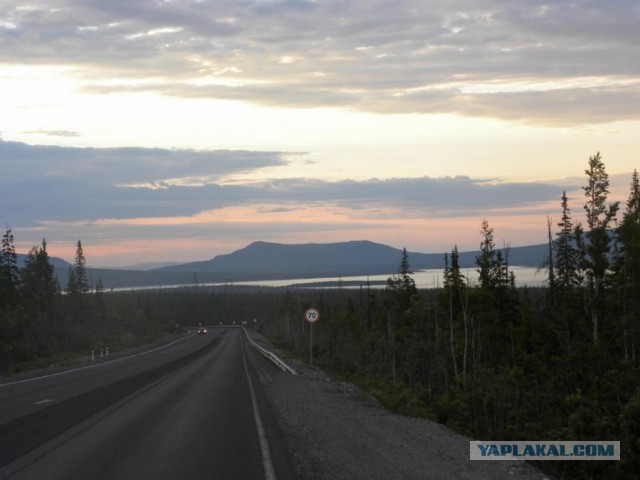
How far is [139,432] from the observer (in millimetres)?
13469

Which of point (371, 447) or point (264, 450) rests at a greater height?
point (264, 450)

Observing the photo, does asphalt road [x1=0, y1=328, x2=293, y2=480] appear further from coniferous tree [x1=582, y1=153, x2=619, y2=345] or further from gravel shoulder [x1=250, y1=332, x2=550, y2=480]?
coniferous tree [x1=582, y1=153, x2=619, y2=345]

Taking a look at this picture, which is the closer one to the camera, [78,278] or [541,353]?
[541,353]

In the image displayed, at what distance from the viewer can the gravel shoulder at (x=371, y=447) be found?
9992 millimetres

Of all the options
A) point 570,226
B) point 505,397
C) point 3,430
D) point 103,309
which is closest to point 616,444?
point 505,397

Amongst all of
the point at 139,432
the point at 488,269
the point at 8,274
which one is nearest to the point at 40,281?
the point at 8,274

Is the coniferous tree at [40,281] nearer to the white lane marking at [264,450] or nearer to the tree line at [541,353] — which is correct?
the tree line at [541,353]

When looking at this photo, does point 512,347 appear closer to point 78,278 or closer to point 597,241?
point 597,241

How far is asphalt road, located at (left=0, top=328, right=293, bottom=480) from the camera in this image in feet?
32.8

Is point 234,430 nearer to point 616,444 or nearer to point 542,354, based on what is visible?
point 616,444

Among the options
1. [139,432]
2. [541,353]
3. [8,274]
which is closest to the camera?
[139,432]

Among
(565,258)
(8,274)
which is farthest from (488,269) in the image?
(8,274)

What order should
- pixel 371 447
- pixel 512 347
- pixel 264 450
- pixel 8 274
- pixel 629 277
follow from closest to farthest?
pixel 264 450
pixel 371 447
pixel 629 277
pixel 512 347
pixel 8 274

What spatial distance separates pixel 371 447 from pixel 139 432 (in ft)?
14.9
